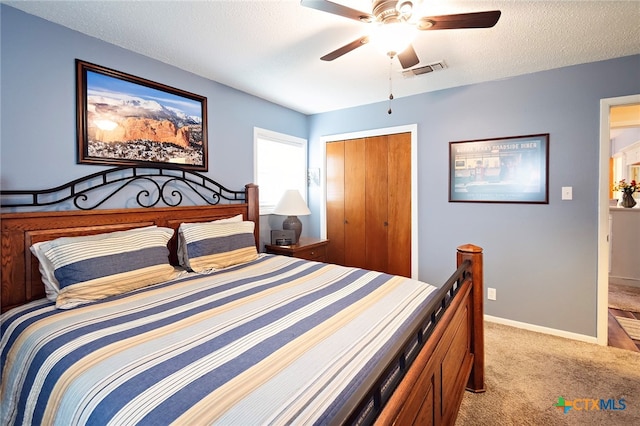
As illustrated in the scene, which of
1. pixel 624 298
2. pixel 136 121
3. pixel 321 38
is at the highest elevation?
pixel 321 38

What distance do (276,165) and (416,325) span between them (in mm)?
3088

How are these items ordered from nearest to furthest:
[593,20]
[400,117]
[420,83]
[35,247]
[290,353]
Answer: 1. [290,353]
2. [35,247]
3. [593,20]
4. [420,83]
5. [400,117]

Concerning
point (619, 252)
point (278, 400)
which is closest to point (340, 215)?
point (278, 400)

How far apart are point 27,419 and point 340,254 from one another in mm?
3223

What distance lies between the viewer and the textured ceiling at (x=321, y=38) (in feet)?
5.89

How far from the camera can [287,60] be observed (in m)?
2.48

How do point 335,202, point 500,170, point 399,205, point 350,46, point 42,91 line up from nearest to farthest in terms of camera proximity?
point 350,46 < point 42,91 < point 500,170 < point 399,205 < point 335,202

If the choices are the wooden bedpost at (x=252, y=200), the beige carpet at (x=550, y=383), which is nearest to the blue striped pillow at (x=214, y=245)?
the wooden bedpost at (x=252, y=200)

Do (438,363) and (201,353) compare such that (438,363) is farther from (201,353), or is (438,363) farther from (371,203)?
(371,203)

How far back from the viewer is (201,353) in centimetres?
105

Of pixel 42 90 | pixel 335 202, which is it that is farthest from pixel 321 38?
pixel 335 202

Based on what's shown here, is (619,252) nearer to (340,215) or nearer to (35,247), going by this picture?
(340,215)

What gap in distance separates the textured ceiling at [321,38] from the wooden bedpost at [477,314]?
1564mm

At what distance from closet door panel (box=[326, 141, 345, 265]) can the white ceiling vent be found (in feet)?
4.42
